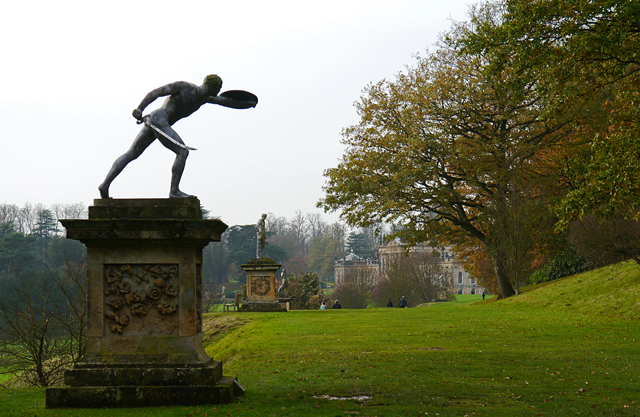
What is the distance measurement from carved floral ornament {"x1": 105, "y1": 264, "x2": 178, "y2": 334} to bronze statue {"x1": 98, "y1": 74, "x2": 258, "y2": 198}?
99cm

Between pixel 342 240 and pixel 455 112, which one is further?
pixel 342 240

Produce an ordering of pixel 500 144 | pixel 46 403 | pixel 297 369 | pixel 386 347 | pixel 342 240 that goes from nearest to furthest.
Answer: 1. pixel 46 403
2. pixel 297 369
3. pixel 386 347
4. pixel 500 144
5. pixel 342 240

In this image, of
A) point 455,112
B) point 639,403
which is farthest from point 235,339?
point 455,112

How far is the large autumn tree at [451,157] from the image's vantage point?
26.4 m

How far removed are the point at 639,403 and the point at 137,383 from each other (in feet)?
19.6

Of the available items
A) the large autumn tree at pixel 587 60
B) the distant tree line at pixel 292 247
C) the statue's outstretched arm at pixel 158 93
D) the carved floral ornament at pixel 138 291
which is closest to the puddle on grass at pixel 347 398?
the carved floral ornament at pixel 138 291

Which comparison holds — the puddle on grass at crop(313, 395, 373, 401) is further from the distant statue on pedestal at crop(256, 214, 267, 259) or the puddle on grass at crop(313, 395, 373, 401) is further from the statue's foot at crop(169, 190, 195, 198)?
the distant statue on pedestal at crop(256, 214, 267, 259)

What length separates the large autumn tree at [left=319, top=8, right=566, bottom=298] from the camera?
2642 centimetres

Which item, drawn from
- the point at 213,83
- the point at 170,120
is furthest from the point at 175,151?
the point at 213,83

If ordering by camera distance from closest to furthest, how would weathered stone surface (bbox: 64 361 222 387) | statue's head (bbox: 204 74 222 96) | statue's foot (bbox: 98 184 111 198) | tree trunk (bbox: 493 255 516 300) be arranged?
weathered stone surface (bbox: 64 361 222 387) → statue's foot (bbox: 98 184 111 198) → statue's head (bbox: 204 74 222 96) → tree trunk (bbox: 493 255 516 300)

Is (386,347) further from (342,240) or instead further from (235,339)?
(342,240)

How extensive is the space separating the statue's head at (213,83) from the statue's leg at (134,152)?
1015 mm

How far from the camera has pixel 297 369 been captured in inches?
377

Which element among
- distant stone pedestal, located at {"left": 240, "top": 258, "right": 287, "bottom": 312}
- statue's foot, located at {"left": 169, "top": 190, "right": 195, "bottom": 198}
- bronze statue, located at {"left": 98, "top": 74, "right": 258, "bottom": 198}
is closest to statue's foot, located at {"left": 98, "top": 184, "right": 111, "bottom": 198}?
bronze statue, located at {"left": 98, "top": 74, "right": 258, "bottom": 198}
